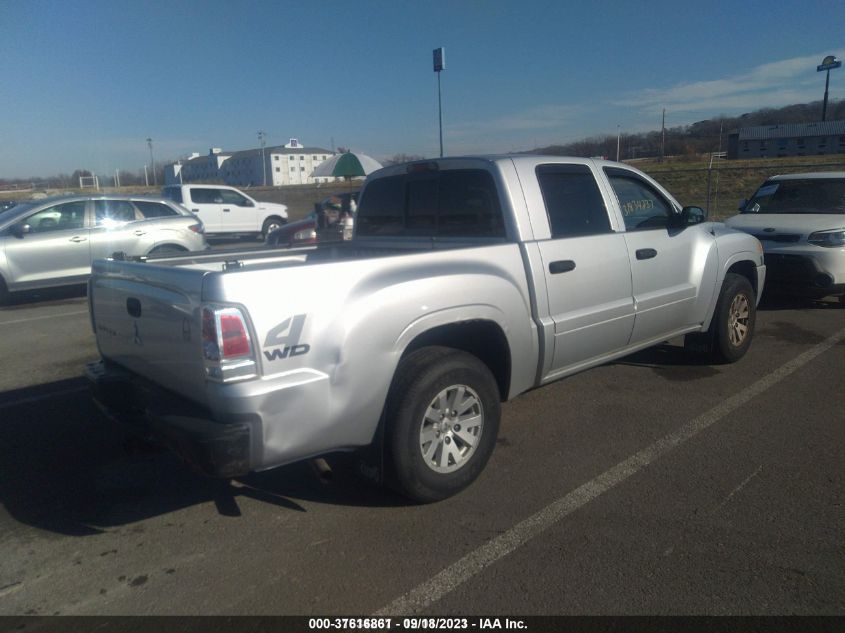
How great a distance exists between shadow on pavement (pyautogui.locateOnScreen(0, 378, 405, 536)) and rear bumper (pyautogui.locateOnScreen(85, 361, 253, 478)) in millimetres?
219

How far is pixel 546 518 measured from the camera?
3432 millimetres

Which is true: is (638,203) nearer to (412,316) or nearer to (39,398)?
(412,316)

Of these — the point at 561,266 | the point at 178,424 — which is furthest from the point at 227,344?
the point at 561,266

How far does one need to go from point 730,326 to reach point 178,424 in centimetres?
500

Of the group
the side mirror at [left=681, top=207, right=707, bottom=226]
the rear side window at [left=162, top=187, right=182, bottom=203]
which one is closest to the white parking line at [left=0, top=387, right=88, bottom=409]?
the side mirror at [left=681, top=207, right=707, bottom=226]

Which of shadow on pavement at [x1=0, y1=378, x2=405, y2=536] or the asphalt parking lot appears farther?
shadow on pavement at [x1=0, y1=378, x2=405, y2=536]

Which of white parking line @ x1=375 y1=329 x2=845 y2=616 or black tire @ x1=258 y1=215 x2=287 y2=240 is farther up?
black tire @ x1=258 y1=215 x2=287 y2=240

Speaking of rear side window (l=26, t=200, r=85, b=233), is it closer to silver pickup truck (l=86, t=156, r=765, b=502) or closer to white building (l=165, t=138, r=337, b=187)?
silver pickup truck (l=86, t=156, r=765, b=502)

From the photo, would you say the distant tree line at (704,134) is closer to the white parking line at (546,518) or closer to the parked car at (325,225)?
the parked car at (325,225)

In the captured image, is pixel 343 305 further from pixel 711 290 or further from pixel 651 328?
pixel 711 290

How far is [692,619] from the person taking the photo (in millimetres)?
2623

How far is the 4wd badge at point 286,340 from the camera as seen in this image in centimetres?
286

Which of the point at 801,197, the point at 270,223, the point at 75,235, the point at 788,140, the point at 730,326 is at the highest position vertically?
the point at 788,140

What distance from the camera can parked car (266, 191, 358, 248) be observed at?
1143cm
